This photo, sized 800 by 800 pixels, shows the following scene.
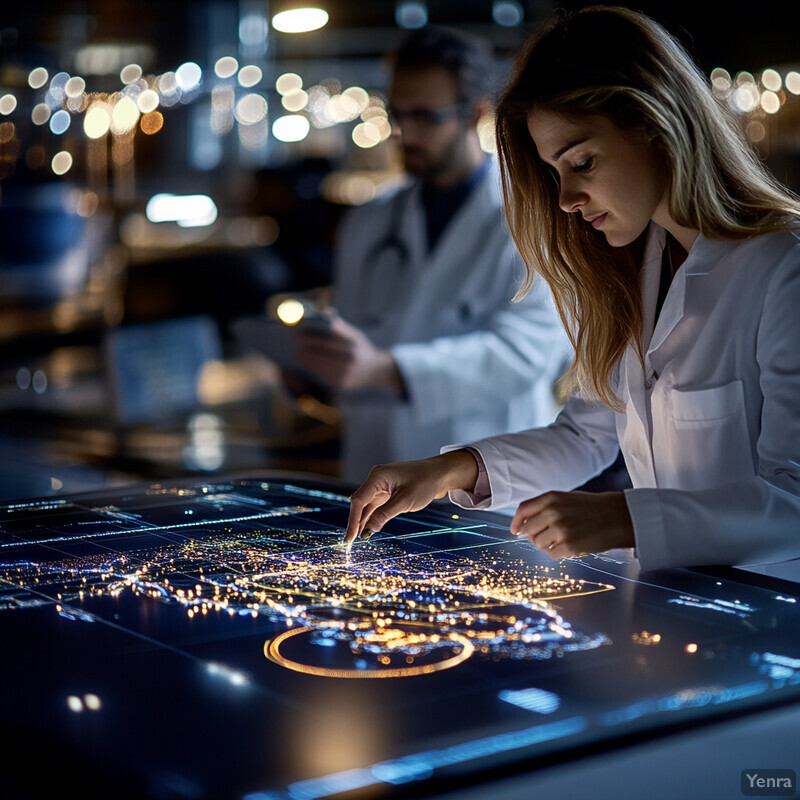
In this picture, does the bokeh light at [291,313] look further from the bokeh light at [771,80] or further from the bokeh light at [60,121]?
the bokeh light at [60,121]

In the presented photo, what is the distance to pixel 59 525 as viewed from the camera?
5.06 ft

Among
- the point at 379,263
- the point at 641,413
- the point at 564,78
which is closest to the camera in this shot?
the point at 564,78

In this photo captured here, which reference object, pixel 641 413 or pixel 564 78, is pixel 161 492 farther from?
pixel 564 78

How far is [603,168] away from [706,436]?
1.17ft

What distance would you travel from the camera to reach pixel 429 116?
2.33 m

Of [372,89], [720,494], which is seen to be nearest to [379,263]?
[720,494]

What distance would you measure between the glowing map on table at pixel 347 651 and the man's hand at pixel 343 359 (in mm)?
781

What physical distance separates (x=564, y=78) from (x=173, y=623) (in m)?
0.79

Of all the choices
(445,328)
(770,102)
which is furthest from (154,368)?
(770,102)

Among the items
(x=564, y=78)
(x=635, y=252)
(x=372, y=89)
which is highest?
(x=372, y=89)

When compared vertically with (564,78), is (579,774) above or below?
below

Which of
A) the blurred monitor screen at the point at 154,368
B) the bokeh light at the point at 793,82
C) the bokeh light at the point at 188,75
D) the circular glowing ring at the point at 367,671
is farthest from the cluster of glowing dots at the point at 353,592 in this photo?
the bokeh light at the point at 188,75

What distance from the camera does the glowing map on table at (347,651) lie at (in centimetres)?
78

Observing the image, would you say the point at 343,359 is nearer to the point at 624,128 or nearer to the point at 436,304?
the point at 436,304
